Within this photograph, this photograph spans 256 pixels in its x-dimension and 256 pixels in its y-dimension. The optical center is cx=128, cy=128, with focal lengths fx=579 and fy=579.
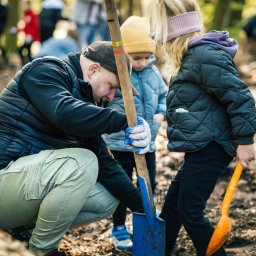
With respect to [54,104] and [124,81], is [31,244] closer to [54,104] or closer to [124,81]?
[54,104]

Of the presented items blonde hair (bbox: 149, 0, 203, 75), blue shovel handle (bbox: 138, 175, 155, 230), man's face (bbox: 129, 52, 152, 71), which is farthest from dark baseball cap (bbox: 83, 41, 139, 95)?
man's face (bbox: 129, 52, 152, 71)

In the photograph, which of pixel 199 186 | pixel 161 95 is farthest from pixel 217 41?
pixel 161 95

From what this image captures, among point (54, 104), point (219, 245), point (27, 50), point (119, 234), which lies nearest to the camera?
point (54, 104)

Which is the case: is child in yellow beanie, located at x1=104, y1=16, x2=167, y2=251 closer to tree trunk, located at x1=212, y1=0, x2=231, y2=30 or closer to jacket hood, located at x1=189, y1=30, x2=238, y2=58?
jacket hood, located at x1=189, y1=30, x2=238, y2=58

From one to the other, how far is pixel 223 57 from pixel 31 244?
62.2 inches

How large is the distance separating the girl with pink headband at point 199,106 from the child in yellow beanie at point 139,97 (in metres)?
0.76

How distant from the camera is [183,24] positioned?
11.6ft

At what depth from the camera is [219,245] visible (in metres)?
3.49

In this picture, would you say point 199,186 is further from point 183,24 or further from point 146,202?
point 183,24

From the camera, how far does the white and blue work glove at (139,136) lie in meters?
3.40

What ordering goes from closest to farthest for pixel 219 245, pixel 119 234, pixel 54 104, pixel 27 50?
pixel 54 104, pixel 219 245, pixel 119 234, pixel 27 50

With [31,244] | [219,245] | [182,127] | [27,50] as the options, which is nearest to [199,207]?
[219,245]

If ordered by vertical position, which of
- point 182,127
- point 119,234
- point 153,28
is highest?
point 153,28

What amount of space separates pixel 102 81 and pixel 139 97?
90 cm
